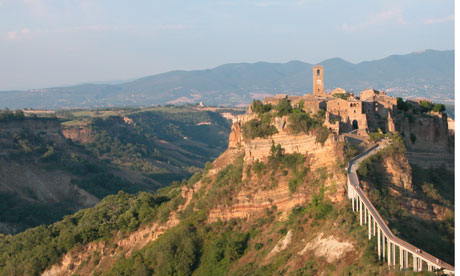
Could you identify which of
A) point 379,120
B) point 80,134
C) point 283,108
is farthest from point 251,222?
point 80,134

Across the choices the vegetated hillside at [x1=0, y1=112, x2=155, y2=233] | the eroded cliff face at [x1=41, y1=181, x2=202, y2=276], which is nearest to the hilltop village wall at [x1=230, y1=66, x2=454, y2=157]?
the eroded cliff face at [x1=41, y1=181, x2=202, y2=276]

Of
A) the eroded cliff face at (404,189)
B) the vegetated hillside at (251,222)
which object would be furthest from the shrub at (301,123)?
the eroded cliff face at (404,189)

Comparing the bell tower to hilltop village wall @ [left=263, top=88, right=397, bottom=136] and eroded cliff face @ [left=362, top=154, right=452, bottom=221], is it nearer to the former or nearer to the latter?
hilltop village wall @ [left=263, top=88, right=397, bottom=136]

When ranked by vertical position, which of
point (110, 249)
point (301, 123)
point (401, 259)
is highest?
point (301, 123)

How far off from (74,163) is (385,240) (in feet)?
231

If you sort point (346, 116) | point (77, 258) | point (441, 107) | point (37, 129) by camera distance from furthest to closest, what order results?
point (37, 129)
point (441, 107)
point (77, 258)
point (346, 116)

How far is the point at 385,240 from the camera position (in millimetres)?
24672

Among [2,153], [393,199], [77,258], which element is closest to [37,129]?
[2,153]

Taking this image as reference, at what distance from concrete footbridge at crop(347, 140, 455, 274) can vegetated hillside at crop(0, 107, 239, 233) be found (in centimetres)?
4595

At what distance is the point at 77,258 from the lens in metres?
41.4

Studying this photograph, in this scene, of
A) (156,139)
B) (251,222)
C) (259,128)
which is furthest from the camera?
(156,139)

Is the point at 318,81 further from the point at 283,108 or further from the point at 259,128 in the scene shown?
the point at 259,128

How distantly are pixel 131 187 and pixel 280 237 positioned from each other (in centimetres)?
5748

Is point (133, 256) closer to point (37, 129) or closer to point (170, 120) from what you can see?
point (37, 129)
